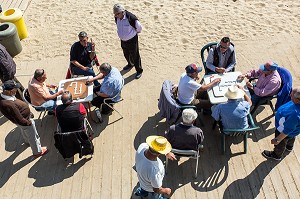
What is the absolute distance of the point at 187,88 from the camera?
7035 mm

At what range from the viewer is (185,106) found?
280 inches

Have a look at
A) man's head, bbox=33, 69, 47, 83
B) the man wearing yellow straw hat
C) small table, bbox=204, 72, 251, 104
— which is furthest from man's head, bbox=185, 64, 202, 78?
man's head, bbox=33, 69, 47, 83

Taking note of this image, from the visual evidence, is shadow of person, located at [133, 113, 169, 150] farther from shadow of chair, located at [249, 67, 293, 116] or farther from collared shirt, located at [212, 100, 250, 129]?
shadow of chair, located at [249, 67, 293, 116]

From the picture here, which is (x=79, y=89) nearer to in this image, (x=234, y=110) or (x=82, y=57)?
(x=82, y=57)

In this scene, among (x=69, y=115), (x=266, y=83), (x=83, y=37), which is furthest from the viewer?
(x=83, y=37)

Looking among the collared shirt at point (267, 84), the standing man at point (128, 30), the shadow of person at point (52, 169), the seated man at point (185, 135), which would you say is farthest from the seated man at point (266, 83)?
the shadow of person at point (52, 169)

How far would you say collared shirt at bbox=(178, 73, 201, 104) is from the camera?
23.0 ft

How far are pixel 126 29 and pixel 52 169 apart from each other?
3.65 meters

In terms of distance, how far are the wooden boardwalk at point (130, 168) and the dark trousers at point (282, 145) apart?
211 millimetres

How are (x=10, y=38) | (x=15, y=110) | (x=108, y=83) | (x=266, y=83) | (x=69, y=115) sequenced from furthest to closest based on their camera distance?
(x=10, y=38) → (x=108, y=83) → (x=266, y=83) → (x=69, y=115) → (x=15, y=110)

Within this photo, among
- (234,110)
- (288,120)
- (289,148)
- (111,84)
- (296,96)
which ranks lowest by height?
(289,148)

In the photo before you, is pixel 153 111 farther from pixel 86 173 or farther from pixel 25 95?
pixel 25 95

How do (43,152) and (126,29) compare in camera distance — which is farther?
(126,29)

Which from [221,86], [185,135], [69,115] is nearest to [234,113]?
[221,86]
